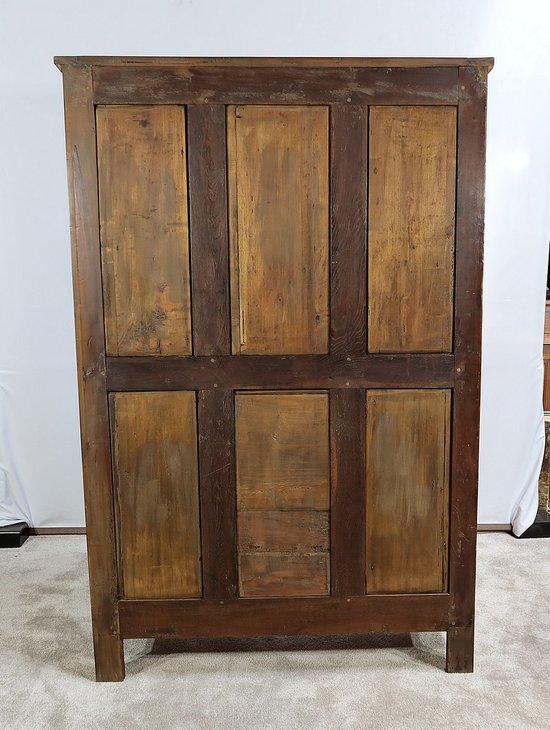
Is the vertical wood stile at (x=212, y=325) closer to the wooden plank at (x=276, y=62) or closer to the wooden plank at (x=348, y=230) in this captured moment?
the wooden plank at (x=276, y=62)

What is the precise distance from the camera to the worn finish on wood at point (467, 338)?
1891mm

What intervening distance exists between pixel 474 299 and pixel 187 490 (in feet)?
3.38

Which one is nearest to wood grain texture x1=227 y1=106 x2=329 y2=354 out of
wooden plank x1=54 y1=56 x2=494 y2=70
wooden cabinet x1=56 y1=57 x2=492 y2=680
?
wooden cabinet x1=56 y1=57 x2=492 y2=680

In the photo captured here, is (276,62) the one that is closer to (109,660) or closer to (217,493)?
(217,493)

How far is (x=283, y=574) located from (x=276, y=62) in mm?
1501

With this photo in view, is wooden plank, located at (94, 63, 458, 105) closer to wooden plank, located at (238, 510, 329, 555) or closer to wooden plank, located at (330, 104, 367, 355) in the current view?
wooden plank, located at (330, 104, 367, 355)

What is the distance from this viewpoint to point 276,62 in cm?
184

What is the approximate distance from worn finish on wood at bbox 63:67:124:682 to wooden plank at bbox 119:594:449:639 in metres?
0.08

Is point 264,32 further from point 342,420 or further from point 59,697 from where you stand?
point 59,697

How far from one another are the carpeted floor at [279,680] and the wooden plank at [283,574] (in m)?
0.26

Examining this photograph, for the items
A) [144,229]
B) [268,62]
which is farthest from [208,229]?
[268,62]

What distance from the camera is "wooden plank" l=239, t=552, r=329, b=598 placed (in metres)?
2.06

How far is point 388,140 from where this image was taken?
189cm

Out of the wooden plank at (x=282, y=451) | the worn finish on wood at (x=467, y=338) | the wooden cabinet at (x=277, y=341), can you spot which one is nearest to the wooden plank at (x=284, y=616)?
the wooden cabinet at (x=277, y=341)
